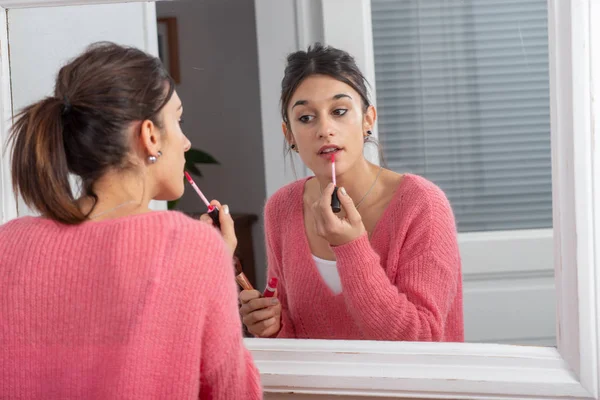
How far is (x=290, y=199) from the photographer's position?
34.1 inches

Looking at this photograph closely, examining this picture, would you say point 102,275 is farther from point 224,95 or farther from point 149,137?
point 224,95

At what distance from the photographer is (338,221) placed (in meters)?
0.81

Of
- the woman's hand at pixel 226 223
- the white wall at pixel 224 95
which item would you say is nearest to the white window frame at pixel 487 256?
the white wall at pixel 224 95

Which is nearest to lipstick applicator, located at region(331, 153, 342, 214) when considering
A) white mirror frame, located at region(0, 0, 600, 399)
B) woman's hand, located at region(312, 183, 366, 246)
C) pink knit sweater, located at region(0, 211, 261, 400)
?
woman's hand, located at region(312, 183, 366, 246)

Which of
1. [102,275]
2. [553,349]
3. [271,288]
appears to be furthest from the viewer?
[271,288]

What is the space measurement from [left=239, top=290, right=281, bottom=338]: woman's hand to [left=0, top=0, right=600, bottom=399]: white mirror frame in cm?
1

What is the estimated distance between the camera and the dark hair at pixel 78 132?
0.62m

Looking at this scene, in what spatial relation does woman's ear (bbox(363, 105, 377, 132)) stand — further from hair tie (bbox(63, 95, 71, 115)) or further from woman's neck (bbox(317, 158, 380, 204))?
hair tie (bbox(63, 95, 71, 115))

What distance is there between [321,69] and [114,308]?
38 cm

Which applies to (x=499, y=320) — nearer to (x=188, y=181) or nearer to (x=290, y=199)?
(x=290, y=199)

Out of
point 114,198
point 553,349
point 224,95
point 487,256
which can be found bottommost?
point 553,349

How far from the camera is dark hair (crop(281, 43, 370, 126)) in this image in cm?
82

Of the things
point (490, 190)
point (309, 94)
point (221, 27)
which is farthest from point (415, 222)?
point (221, 27)

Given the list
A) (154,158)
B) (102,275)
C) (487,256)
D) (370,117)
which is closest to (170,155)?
(154,158)
